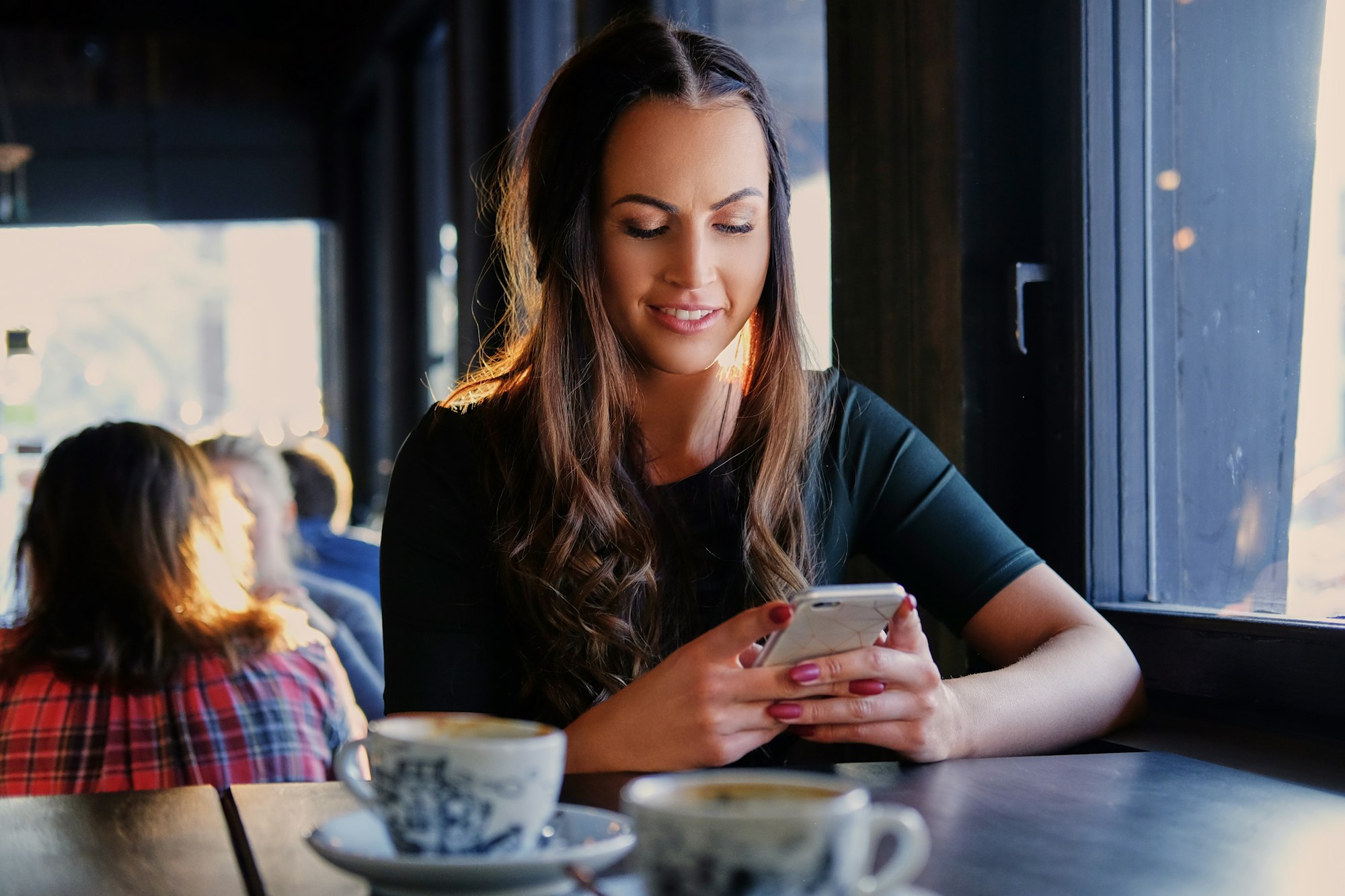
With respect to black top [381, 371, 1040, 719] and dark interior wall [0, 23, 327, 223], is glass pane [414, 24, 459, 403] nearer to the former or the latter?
dark interior wall [0, 23, 327, 223]

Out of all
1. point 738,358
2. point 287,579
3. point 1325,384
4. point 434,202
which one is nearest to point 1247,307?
point 1325,384

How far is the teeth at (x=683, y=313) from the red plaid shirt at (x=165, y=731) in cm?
82

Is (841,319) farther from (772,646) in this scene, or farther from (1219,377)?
(772,646)

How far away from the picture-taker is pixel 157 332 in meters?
6.32

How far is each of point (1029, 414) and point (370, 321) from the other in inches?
195

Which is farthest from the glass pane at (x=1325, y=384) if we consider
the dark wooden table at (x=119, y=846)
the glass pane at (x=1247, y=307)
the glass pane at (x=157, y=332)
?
the glass pane at (x=157, y=332)

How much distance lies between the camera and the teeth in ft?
4.95

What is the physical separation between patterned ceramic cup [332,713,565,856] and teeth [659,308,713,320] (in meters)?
0.89

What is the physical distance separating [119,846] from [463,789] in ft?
1.10

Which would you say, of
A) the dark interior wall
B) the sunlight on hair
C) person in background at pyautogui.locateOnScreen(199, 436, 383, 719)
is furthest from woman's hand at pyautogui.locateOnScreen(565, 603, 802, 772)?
the dark interior wall

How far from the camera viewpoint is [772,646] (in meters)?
1.06

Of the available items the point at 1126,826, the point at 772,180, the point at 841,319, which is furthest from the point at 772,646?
the point at 841,319

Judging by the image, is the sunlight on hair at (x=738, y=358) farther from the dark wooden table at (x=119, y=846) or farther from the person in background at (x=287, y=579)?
the person in background at (x=287, y=579)

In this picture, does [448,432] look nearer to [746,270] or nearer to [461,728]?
[746,270]
